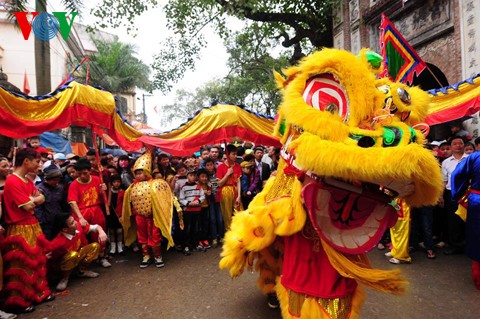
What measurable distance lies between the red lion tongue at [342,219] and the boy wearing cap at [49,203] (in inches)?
140

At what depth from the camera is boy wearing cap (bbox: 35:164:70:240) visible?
415 centimetres

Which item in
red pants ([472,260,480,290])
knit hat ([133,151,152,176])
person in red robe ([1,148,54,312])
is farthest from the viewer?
knit hat ([133,151,152,176])

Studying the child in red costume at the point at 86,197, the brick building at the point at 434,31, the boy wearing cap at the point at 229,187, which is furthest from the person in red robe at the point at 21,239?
the brick building at the point at 434,31

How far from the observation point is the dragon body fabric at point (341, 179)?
1.60 metres

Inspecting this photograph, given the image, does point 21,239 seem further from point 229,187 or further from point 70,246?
point 229,187

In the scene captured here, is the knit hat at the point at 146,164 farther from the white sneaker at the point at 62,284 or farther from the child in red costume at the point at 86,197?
the white sneaker at the point at 62,284

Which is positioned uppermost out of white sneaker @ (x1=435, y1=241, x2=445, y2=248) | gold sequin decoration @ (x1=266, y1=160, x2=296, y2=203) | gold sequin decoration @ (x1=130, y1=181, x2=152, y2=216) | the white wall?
the white wall

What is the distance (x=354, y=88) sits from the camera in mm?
1900

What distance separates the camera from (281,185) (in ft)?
8.05

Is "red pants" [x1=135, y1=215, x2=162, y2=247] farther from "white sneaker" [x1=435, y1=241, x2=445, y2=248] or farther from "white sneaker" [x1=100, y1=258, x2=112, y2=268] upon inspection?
"white sneaker" [x1=435, y1=241, x2=445, y2=248]

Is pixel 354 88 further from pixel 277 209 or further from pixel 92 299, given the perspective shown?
pixel 92 299

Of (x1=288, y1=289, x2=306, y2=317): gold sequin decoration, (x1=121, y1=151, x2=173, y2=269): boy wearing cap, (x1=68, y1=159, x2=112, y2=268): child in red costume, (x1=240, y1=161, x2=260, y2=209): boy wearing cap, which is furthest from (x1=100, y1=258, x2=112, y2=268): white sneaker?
(x1=288, y1=289, x2=306, y2=317): gold sequin decoration

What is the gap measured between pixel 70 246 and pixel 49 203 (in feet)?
2.08

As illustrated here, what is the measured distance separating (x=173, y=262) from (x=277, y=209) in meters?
3.24
